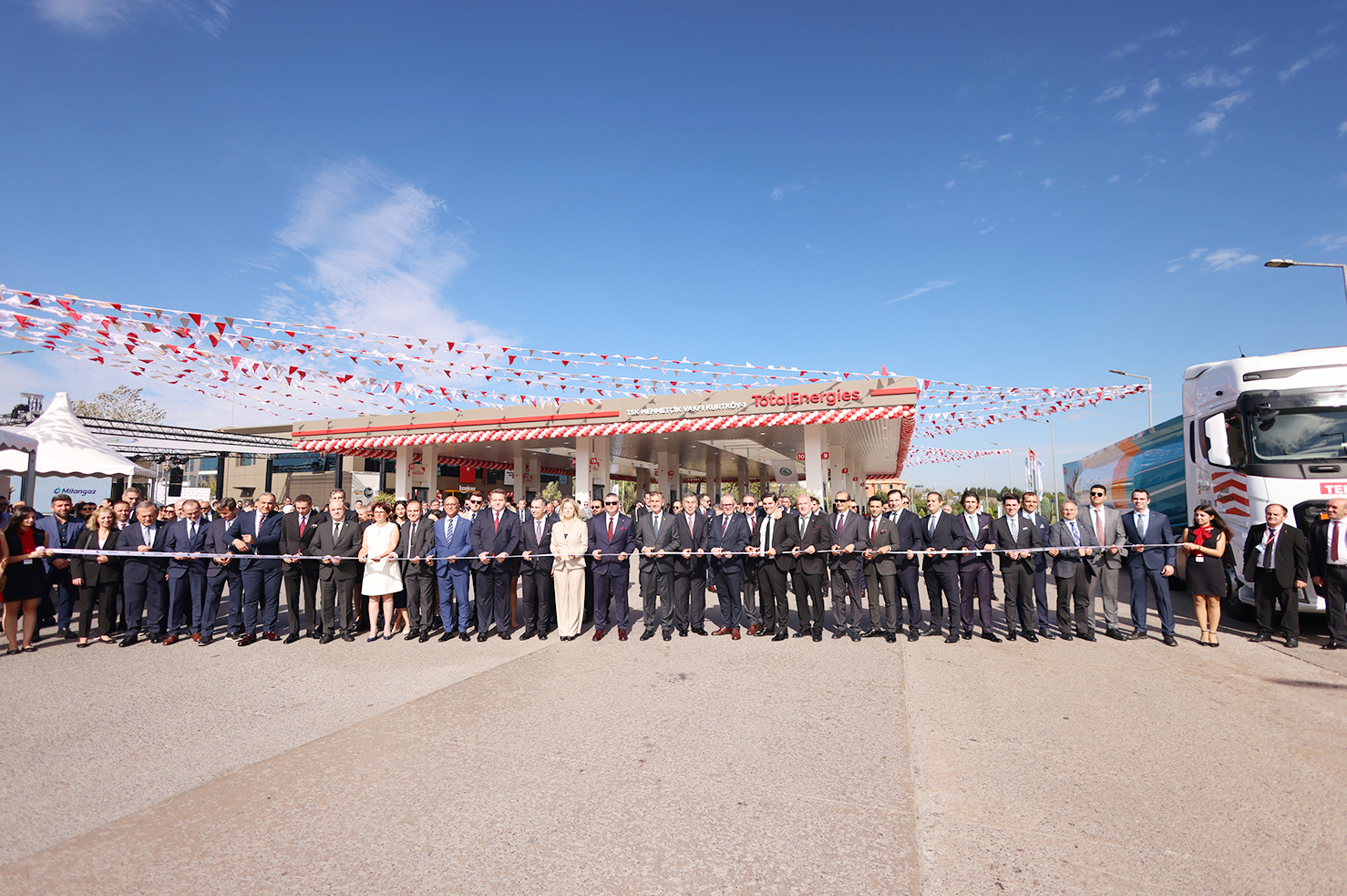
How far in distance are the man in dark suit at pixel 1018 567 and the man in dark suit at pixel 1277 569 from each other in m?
2.43

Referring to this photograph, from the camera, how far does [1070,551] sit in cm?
801

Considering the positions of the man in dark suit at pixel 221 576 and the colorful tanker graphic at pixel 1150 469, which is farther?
the colorful tanker graphic at pixel 1150 469

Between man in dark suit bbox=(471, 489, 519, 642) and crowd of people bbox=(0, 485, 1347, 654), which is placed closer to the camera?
crowd of people bbox=(0, 485, 1347, 654)

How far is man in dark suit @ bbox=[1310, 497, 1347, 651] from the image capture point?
7480mm

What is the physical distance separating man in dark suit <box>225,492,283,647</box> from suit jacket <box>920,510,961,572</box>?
26.2ft

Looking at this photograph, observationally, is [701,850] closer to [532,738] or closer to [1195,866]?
[532,738]

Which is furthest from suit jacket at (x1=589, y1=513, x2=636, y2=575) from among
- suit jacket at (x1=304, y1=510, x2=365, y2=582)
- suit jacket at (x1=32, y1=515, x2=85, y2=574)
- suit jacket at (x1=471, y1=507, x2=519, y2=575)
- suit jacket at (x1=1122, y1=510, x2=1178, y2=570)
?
suit jacket at (x1=32, y1=515, x2=85, y2=574)

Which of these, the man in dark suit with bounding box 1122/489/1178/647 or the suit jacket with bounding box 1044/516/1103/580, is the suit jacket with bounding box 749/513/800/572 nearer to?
the suit jacket with bounding box 1044/516/1103/580

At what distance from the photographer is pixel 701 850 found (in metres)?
3.23

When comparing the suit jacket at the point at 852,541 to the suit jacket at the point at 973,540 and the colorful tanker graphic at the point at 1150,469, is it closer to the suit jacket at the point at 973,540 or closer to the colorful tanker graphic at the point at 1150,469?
the suit jacket at the point at 973,540

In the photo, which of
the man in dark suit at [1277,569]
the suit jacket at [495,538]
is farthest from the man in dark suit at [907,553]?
the suit jacket at [495,538]

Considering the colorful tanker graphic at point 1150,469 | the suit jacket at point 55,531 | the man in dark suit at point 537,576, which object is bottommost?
the man in dark suit at point 537,576

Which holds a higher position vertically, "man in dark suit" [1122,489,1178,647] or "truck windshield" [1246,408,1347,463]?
"truck windshield" [1246,408,1347,463]

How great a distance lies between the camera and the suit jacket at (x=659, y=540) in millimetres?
8664
